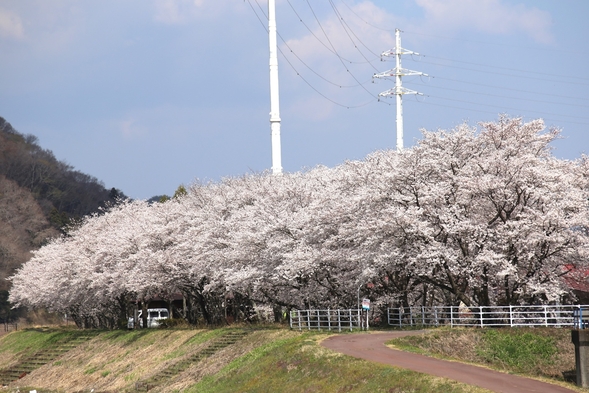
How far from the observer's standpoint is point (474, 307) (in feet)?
109

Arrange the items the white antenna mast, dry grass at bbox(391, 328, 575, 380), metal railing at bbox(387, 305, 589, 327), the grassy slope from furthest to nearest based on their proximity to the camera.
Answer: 1. the white antenna mast
2. metal railing at bbox(387, 305, 589, 327)
3. dry grass at bbox(391, 328, 575, 380)
4. the grassy slope

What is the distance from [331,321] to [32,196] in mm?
112604

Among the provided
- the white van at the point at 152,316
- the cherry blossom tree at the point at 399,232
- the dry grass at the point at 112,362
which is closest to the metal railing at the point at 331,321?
the cherry blossom tree at the point at 399,232

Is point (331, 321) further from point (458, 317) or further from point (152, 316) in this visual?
point (152, 316)

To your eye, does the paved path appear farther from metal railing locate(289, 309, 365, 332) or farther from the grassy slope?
metal railing locate(289, 309, 365, 332)

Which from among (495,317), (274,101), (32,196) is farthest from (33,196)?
(495,317)

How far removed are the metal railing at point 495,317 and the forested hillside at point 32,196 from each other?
79.3 m

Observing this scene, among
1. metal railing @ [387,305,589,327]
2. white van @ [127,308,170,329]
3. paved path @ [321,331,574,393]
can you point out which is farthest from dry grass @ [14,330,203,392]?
paved path @ [321,331,574,393]

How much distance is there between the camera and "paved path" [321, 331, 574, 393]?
21.4 m

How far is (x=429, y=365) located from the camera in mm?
25219

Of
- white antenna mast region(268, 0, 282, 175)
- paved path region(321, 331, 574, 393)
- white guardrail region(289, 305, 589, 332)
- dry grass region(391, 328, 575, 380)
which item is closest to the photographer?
paved path region(321, 331, 574, 393)

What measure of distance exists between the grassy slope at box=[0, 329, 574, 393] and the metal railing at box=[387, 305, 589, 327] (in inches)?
56.8

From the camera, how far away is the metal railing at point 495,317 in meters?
32.0

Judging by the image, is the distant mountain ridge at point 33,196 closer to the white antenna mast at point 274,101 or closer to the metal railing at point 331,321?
the white antenna mast at point 274,101
